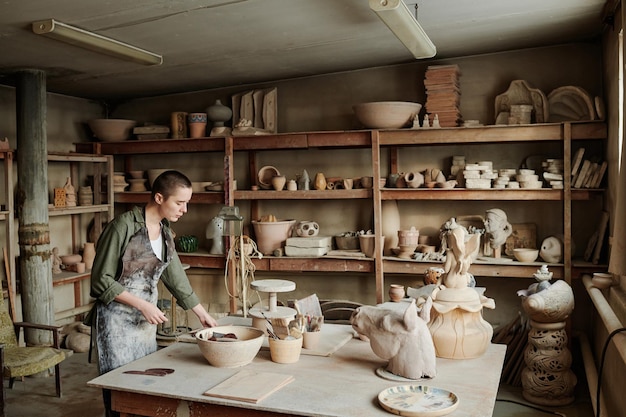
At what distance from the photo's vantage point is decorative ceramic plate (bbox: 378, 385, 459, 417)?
226cm

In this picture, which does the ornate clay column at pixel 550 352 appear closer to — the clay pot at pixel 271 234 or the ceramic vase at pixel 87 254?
the clay pot at pixel 271 234

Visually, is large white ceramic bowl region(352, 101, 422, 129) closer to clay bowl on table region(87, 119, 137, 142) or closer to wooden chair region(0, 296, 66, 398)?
clay bowl on table region(87, 119, 137, 142)

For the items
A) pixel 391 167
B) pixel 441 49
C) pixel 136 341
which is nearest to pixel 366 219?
pixel 391 167

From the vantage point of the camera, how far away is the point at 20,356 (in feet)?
15.6

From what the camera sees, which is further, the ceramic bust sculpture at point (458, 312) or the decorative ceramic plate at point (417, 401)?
the ceramic bust sculpture at point (458, 312)

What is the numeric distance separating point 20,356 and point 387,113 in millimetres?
3655

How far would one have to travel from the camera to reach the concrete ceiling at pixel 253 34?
4012 mm

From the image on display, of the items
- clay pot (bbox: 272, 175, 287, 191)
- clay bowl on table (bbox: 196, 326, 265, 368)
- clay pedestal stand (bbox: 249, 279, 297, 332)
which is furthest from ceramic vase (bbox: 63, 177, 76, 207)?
clay bowl on table (bbox: 196, 326, 265, 368)

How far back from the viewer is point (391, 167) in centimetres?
626

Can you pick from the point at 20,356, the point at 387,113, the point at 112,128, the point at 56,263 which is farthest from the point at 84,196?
the point at 387,113

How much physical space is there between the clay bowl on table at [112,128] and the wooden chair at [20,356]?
2527 millimetres

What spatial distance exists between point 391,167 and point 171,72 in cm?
232

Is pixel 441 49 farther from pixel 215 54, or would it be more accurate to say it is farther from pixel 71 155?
pixel 71 155

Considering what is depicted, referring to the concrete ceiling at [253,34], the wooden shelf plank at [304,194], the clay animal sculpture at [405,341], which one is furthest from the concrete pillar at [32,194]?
the clay animal sculpture at [405,341]
